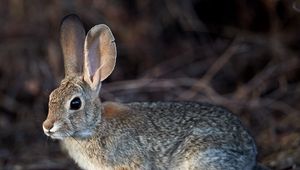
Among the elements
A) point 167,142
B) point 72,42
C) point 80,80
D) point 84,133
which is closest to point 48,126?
point 84,133

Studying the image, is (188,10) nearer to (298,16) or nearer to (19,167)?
(298,16)

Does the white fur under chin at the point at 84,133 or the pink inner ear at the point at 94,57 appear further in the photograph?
the pink inner ear at the point at 94,57

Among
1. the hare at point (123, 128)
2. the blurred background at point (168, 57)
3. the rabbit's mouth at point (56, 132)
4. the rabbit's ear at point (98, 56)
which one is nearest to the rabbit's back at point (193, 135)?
the hare at point (123, 128)

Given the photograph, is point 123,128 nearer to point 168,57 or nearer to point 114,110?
point 114,110

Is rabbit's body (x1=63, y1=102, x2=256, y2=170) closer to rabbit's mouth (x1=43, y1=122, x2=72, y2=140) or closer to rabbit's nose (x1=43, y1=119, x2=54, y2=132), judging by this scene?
rabbit's mouth (x1=43, y1=122, x2=72, y2=140)

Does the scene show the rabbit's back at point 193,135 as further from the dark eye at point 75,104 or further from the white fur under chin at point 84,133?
the dark eye at point 75,104

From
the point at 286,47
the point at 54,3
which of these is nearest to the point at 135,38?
the point at 54,3
